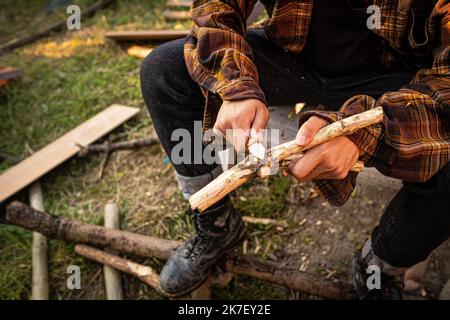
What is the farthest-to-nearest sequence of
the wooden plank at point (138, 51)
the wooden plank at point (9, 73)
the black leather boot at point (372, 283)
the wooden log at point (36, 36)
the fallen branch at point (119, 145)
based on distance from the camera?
the wooden log at point (36, 36) → the wooden plank at point (138, 51) → the wooden plank at point (9, 73) → the fallen branch at point (119, 145) → the black leather boot at point (372, 283)

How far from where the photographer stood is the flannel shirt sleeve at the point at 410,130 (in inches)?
45.9

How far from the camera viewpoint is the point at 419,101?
3.94ft

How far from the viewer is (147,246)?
1.96 m

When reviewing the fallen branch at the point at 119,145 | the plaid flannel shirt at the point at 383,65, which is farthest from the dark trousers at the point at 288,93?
the fallen branch at the point at 119,145

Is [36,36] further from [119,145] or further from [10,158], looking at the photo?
[119,145]

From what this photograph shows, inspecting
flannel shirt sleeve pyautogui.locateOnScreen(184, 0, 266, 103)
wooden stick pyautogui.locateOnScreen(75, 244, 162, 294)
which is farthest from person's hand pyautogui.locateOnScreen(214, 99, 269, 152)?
wooden stick pyautogui.locateOnScreen(75, 244, 162, 294)

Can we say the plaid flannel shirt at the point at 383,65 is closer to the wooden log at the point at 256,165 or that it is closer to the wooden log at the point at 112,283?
the wooden log at the point at 256,165

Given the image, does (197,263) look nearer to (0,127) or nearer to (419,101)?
(419,101)

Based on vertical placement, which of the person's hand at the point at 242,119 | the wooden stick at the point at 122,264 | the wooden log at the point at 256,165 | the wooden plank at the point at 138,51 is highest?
Result: the wooden plank at the point at 138,51

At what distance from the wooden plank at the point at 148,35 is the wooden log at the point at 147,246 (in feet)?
7.15

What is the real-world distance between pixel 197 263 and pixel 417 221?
3.11 ft

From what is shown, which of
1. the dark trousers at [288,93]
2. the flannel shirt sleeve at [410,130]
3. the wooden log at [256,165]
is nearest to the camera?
the wooden log at [256,165]

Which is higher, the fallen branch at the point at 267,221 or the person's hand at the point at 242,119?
the person's hand at the point at 242,119
